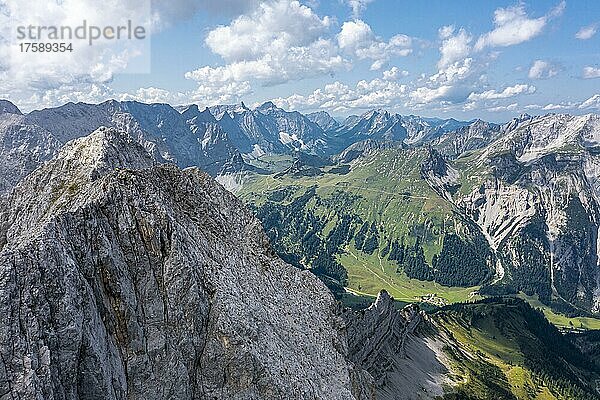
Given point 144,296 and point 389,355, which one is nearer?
point 144,296

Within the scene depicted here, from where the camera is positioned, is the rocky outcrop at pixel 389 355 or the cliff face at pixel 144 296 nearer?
the cliff face at pixel 144 296

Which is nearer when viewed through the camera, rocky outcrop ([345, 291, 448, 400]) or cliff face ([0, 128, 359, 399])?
cliff face ([0, 128, 359, 399])

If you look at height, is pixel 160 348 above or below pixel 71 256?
below

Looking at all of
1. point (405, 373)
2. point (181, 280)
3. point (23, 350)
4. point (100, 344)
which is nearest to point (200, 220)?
point (181, 280)

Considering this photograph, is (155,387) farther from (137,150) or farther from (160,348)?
(137,150)

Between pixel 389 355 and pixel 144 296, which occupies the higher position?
pixel 144 296

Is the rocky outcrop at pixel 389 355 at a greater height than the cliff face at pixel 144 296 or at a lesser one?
lesser

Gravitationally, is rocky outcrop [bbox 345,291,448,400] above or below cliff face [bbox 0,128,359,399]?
below

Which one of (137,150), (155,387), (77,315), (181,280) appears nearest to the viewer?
(77,315)
